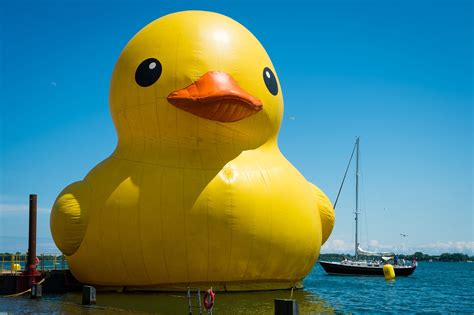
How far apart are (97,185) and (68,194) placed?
0.77m

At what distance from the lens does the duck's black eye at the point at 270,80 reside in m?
15.0

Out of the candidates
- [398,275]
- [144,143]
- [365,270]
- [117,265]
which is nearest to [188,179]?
[144,143]

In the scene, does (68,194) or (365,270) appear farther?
(365,270)

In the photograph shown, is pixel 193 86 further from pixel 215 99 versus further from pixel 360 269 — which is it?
pixel 360 269

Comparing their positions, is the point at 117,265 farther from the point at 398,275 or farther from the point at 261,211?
the point at 398,275

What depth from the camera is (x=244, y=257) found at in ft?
44.2

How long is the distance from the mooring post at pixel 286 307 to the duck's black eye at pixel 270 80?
24.7 feet

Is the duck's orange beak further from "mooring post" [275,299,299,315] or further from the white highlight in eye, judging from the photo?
"mooring post" [275,299,299,315]

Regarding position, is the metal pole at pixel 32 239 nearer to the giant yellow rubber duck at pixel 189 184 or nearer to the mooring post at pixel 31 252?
the mooring post at pixel 31 252

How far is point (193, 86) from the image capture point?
13.4m

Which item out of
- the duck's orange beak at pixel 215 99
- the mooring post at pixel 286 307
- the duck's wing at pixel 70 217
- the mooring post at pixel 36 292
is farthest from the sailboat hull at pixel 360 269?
the mooring post at pixel 286 307

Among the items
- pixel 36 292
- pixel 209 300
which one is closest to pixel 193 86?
pixel 209 300

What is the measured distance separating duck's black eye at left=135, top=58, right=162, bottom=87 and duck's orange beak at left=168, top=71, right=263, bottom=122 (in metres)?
0.81

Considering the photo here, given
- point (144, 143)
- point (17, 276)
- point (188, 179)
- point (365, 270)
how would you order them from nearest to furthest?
point (188, 179), point (144, 143), point (17, 276), point (365, 270)
